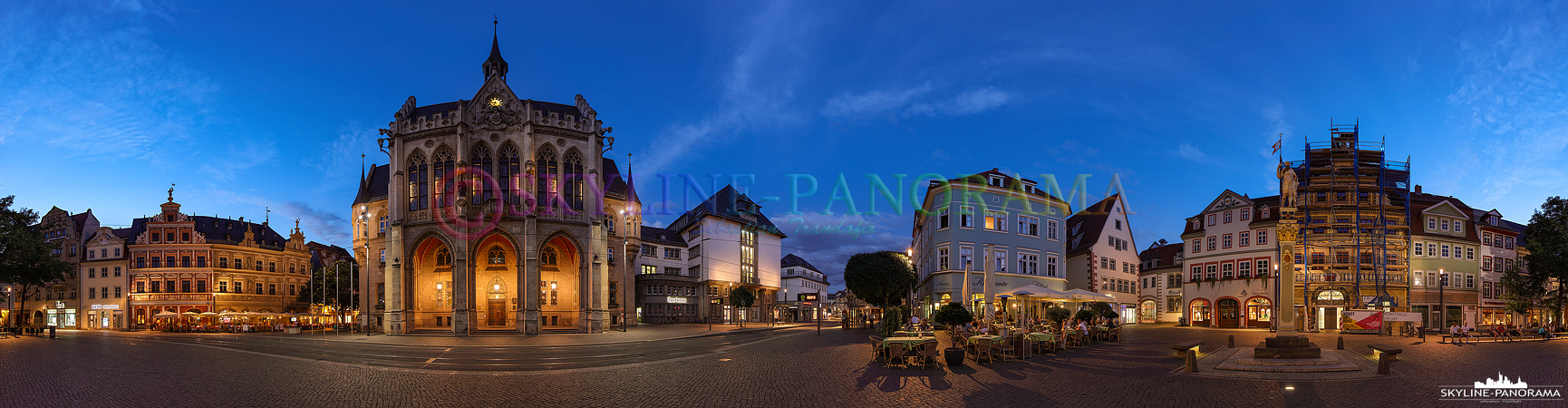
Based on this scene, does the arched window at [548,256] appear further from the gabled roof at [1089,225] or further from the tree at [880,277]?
the gabled roof at [1089,225]

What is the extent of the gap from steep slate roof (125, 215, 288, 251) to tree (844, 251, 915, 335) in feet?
193

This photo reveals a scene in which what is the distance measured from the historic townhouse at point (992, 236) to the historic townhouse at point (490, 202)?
72.5 feet

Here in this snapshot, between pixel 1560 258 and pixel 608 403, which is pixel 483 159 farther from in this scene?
pixel 1560 258

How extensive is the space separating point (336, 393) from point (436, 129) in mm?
37857

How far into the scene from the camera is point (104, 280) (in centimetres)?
7581

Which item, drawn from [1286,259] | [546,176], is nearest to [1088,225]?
[1286,259]

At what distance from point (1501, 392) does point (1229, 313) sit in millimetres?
50533

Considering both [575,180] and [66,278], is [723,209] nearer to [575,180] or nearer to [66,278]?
[575,180]

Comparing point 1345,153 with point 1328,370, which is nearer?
point 1328,370

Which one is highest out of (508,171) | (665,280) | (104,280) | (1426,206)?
(508,171)

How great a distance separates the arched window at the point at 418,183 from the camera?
50.7m

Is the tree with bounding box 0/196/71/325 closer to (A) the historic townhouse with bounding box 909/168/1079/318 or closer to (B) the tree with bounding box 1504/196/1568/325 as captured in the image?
(A) the historic townhouse with bounding box 909/168/1079/318

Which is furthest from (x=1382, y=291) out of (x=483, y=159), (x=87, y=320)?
(x=87, y=320)

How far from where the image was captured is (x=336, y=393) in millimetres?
15523
